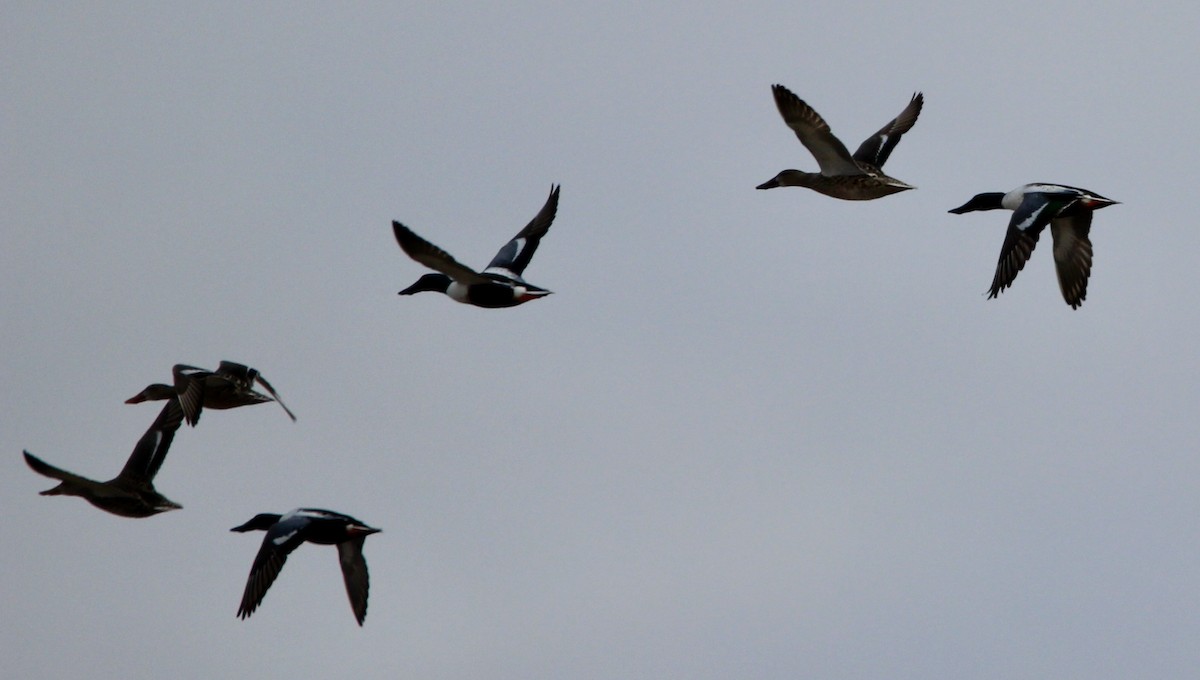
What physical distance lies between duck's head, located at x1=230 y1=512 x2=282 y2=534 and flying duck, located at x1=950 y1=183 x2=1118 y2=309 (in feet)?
27.9

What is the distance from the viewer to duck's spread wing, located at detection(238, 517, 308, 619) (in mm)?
19562

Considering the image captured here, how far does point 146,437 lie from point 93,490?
925 mm

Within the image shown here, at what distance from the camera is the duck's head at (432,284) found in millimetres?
22406

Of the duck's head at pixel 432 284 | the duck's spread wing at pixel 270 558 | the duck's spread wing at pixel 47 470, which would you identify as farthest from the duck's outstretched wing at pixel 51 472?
the duck's head at pixel 432 284

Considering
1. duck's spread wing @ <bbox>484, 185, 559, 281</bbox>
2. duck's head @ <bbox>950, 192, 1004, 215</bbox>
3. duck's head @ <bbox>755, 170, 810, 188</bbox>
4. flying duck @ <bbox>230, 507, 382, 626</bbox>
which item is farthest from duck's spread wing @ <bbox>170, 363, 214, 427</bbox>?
duck's head @ <bbox>950, 192, 1004, 215</bbox>

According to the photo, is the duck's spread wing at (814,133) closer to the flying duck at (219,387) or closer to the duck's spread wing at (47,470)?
the flying duck at (219,387)

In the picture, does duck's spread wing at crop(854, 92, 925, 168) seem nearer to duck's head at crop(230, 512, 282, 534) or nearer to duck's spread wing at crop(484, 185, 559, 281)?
duck's spread wing at crop(484, 185, 559, 281)

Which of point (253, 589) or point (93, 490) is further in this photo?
point (93, 490)

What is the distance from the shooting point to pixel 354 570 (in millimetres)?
20984

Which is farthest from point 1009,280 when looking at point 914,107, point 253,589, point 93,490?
point 93,490

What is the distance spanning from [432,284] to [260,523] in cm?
356

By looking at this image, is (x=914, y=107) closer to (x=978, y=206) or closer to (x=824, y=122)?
(x=978, y=206)

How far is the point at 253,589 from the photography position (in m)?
19.7

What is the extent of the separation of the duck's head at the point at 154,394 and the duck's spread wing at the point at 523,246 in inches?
218
